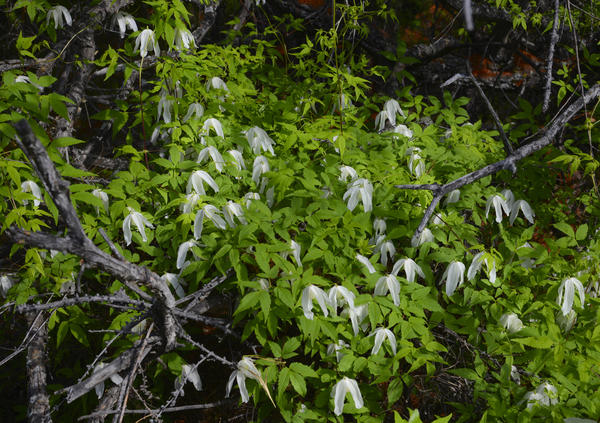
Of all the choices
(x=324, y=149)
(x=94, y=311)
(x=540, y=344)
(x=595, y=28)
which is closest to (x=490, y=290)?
(x=540, y=344)

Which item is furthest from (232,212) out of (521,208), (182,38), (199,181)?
(521,208)

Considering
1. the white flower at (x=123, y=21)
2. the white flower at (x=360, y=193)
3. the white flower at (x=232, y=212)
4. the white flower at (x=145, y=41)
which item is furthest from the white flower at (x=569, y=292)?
the white flower at (x=123, y=21)

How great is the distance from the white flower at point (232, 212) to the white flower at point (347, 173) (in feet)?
1.59

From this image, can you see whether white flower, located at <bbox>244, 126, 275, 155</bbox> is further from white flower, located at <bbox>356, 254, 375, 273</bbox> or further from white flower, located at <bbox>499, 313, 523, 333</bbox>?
white flower, located at <bbox>499, 313, 523, 333</bbox>

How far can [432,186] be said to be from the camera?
1.76m

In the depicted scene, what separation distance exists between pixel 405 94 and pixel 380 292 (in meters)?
1.30

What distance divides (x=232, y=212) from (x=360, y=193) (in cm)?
50

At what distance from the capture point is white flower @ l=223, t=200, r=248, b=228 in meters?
1.74

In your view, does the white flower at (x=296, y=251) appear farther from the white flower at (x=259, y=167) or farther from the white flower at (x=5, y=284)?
the white flower at (x=5, y=284)

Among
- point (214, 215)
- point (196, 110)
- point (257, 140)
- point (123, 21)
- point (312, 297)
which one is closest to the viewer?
point (312, 297)

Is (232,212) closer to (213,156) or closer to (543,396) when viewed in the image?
(213,156)

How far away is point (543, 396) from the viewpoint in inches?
65.1

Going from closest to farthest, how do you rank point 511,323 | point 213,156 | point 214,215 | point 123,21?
1. point 214,215
2. point 511,323
3. point 213,156
4. point 123,21

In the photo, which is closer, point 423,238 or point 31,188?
point 31,188
